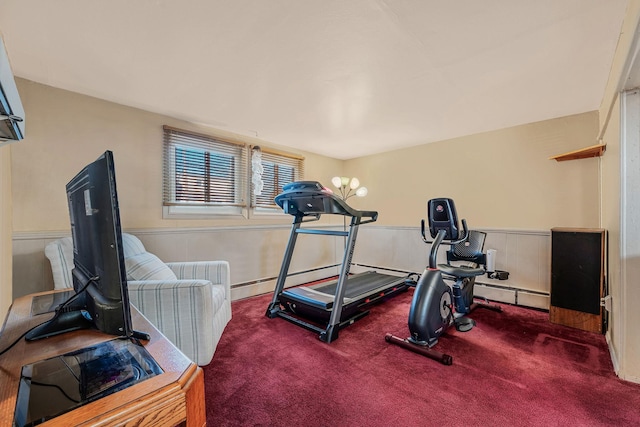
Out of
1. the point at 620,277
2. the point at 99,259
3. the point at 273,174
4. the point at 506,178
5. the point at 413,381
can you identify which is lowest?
the point at 413,381

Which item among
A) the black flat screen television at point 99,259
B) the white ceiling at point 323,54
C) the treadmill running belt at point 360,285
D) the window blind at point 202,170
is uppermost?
the white ceiling at point 323,54

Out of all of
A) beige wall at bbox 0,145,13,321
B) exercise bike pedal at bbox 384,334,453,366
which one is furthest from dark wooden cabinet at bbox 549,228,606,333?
beige wall at bbox 0,145,13,321

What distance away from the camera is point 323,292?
3.02 metres

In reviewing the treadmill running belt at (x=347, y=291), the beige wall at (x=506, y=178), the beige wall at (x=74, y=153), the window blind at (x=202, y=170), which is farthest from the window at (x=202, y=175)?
the beige wall at (x=506, y=178)

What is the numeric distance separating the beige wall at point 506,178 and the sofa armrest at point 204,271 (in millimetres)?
2864

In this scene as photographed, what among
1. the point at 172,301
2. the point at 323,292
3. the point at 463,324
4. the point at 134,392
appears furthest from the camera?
the point at 323,292

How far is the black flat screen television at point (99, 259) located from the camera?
0.70 metres

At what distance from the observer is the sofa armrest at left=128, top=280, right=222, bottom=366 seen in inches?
66.9

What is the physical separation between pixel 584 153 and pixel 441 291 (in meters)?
2.07

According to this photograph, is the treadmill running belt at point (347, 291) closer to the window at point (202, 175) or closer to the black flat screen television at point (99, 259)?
the window at point (202, 175)

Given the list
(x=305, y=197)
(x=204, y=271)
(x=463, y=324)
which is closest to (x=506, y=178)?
(x=463, y=324)

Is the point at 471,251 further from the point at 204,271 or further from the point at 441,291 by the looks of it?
the point at 204,271

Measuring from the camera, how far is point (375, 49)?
174 cm

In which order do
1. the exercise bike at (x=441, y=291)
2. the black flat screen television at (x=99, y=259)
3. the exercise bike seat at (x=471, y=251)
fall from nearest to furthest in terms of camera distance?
1. the black flat screen television at (x=99, y=259)
2. the exercise bike at (x=441, y=291)
3. the exercise bike seat at (x=471, y=251)
